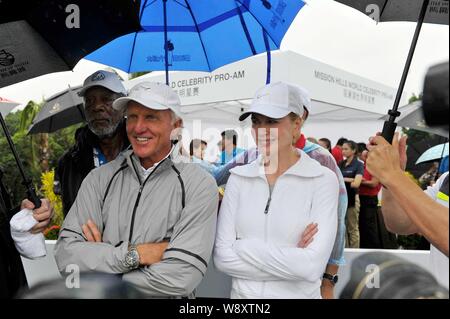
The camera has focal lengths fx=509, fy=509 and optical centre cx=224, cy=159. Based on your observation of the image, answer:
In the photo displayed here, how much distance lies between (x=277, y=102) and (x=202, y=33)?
36.1 inches

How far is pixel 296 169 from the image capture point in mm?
1938

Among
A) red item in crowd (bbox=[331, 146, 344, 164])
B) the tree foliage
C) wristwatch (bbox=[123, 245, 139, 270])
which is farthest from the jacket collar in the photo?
the tree foliage

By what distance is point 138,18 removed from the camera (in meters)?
2.48

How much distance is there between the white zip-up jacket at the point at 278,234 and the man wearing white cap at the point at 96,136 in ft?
2.96

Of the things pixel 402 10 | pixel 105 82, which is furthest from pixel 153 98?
pixel 402 10

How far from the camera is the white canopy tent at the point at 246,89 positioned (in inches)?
94.0

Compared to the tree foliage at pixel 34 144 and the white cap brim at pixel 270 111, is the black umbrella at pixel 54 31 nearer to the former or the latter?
the white cap brim at pixel 270 111

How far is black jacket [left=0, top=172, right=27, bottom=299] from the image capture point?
2064mm

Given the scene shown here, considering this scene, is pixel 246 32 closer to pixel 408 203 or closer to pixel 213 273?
pixel 213 273

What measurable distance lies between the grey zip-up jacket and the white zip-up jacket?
101 mm

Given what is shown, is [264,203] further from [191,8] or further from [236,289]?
[191,8]

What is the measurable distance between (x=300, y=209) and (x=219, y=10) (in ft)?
4.02

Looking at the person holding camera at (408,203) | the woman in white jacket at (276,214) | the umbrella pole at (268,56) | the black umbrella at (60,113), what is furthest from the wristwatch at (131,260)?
the black umbrella at (60,113)
